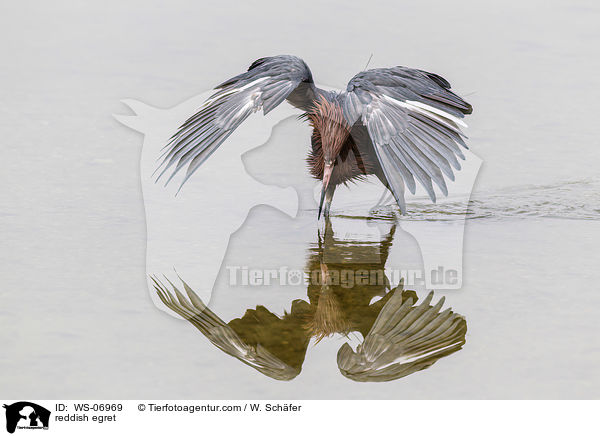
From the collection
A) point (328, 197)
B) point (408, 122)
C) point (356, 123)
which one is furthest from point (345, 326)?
point (328, 197)

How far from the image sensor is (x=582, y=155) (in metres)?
8.08

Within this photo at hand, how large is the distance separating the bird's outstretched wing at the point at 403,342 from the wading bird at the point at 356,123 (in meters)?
0.64

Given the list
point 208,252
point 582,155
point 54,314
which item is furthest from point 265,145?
point 54,314

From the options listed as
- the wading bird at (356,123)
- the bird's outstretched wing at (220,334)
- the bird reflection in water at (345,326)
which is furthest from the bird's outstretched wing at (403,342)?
the wading bird at (356,123)

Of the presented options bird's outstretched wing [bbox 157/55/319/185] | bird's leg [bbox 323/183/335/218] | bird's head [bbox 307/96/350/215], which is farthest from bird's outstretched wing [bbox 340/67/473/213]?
bird's leg [bbox 323/183/335/218]

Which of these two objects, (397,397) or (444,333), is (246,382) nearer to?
→ (397,397)

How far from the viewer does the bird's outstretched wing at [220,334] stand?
4.92 m

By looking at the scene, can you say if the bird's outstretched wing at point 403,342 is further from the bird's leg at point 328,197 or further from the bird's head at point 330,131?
the bird's leg at point 328,197

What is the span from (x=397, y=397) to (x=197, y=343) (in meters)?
1.07

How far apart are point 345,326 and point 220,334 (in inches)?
26.4

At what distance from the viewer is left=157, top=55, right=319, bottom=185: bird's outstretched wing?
18.7 feet

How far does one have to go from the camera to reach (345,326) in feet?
17.6
